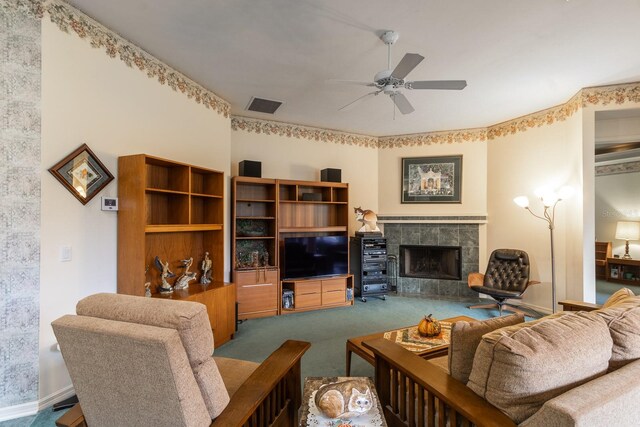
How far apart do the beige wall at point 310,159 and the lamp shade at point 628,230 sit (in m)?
4.84

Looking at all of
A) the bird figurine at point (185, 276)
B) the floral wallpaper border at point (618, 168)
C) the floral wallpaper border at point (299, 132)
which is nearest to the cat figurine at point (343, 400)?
the bird figurine at point (185, 276)

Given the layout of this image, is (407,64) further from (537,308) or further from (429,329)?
(537,308)

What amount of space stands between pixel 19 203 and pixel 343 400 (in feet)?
7.73

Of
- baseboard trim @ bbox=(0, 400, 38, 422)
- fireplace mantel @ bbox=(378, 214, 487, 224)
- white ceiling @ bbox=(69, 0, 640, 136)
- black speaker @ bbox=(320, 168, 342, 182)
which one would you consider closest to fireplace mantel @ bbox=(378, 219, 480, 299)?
fireplace mantel @ bbox=(378, 214, 487, 224)

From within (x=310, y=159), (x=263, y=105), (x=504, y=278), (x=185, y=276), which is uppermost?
(x=263, y=105)

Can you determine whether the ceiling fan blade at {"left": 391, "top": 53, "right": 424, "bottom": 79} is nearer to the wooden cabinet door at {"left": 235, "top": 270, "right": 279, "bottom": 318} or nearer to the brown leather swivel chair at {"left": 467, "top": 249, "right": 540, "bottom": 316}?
the wooden cabinet door at {"left": 235, "top": 270, "right": 279, "bottom": 318}

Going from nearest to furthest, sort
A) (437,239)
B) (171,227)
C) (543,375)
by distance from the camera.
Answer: (543,375) → (171,227) → (437,239)

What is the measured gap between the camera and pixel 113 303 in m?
1.25

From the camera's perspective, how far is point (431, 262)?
5539 millimetres

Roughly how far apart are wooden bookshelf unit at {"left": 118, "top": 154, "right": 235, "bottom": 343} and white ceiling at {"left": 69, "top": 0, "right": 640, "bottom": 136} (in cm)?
106

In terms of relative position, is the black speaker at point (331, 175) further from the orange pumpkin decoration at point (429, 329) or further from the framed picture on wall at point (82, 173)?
the framed picture on wall at point (82, 173)

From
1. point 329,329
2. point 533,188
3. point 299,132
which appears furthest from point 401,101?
point 533,188

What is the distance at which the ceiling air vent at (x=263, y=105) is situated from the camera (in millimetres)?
3977

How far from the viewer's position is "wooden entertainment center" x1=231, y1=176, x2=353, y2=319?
4.05m
